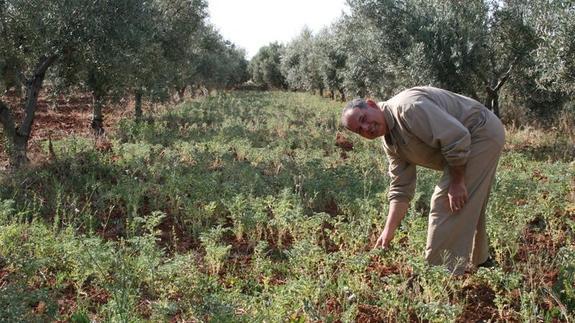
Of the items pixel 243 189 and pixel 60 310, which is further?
pixel 243 189

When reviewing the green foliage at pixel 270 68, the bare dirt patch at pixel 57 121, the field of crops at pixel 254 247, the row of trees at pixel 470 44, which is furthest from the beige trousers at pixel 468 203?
the green foliage at pixel 270 68

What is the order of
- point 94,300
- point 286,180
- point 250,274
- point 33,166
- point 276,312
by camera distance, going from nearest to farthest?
1. point 276,312
2. point 94,300
3. point 250,274
4. point 286,180
5. point 33,166

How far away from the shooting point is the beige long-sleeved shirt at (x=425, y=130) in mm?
3463

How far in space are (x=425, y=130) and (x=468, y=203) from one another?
75 centimetres

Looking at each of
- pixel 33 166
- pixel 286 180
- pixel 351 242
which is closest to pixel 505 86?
pixel 286 180

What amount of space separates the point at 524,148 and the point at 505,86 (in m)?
3.87

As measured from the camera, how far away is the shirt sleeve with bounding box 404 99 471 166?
3.45m

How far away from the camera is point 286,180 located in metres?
7.59

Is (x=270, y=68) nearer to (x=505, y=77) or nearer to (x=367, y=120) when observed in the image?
(x=505, y=77)

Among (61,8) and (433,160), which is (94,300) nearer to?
(433,160)

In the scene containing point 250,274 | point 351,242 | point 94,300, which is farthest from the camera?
point 351,242

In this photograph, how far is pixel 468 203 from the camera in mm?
3787

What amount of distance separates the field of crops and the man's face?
101 cm

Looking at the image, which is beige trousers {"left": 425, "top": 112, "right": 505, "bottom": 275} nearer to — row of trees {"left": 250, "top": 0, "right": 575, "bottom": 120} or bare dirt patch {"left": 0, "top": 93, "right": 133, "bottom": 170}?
bare dirt patch {"left": 0, "top": 93, "right": 133, "bottom": 170}
